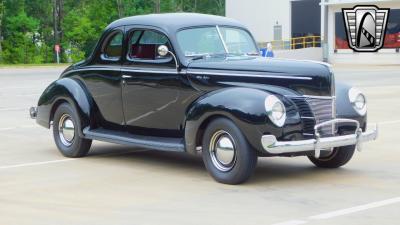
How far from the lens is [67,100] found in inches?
411

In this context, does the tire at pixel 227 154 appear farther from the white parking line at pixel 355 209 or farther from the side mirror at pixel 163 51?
the white parking line at pixel 355 209

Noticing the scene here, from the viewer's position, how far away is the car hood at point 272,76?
8.31 meters

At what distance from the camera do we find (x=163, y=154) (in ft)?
35.3

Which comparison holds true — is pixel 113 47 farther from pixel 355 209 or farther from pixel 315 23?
pixel 315 23

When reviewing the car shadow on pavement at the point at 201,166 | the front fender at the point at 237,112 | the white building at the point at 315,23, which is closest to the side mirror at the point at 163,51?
the front fender at the point at 237,112

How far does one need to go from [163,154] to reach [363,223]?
472 centimetres

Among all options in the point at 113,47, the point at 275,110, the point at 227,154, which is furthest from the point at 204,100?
the point at 113,47

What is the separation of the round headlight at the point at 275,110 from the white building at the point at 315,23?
47.4 metres

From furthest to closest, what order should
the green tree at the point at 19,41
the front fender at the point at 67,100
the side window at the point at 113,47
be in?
the green tree at the point at 19,41 < the front fender at the point at 67,100 < the side window at the point at 113,47

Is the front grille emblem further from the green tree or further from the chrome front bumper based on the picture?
the chrome front bumper

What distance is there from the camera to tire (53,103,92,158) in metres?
10.3

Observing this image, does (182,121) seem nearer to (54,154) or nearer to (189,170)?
(189,170)

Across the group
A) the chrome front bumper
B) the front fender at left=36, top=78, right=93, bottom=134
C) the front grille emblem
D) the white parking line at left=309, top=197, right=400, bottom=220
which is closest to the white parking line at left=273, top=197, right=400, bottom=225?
the white parking line at left=309, top=197, right=400, bottom=220

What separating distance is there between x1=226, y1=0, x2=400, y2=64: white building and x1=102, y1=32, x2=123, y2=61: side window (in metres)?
45.5
